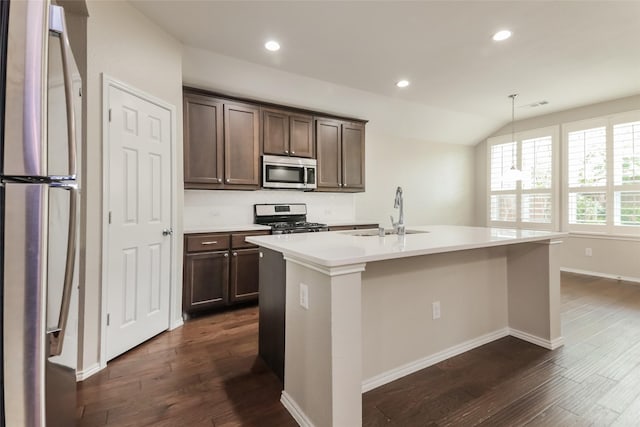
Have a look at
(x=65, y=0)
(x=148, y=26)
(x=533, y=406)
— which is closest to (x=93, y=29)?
(x=65, y=0)

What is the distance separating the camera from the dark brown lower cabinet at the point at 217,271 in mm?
3029

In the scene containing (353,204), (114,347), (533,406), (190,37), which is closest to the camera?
(533,406)

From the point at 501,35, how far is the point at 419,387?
303 centimetres

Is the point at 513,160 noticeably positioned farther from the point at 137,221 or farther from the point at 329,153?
the point at 137,221

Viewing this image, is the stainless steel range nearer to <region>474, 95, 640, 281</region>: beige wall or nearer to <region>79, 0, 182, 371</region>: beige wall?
<region>79, 0, 182, 371</region>: beige wall

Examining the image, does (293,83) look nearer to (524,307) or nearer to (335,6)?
(335,6)

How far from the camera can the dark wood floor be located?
1.64 meters

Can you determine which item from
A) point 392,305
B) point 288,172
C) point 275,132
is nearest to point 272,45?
point 275,132

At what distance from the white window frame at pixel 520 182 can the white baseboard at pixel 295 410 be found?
5.54 m

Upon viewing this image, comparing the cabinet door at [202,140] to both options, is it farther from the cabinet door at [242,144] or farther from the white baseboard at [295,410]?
the white baseboard at [295,410]

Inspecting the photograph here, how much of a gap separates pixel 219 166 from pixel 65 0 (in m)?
1.81

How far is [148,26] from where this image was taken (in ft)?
8.17

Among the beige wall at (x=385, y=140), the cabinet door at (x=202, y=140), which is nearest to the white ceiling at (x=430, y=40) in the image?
the beige wall at (x=385, y=140)

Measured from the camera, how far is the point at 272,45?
9.62 ft
